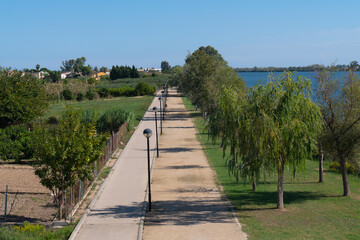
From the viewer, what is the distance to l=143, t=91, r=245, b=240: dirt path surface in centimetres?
1309

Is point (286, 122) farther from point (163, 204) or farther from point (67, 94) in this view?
point (67, 94)

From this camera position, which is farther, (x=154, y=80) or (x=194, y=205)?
(x=154, y=80)

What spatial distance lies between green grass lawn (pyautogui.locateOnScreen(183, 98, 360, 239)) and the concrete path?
12.5 feet

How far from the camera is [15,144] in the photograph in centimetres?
2500

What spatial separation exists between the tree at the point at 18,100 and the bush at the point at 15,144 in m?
4.97

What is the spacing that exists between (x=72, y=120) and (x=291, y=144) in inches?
313

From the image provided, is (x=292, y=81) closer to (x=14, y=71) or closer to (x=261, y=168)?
(x=261, y=168)

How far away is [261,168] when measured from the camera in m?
14.9

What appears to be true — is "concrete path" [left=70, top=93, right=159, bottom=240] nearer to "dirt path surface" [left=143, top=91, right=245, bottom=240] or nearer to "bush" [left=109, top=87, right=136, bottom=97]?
"dirt path surface" [left=143, top=91, right=245, bottom=240]

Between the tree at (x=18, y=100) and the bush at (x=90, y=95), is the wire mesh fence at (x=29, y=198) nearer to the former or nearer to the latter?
the tree at (x=18, y=100)

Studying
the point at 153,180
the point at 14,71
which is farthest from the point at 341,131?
the point at 14,71

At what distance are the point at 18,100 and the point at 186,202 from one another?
2147 centimetres

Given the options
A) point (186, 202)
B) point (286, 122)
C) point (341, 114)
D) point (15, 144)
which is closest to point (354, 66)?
point (341, 114)

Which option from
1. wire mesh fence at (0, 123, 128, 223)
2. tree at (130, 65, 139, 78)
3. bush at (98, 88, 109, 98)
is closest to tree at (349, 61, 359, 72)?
wire mesh fence at (0, 123, 128, 223)
